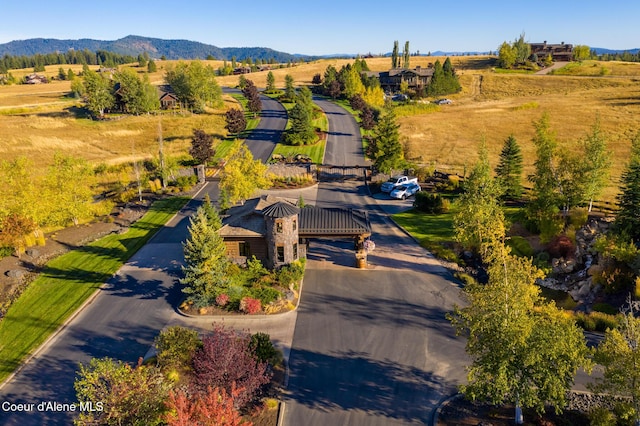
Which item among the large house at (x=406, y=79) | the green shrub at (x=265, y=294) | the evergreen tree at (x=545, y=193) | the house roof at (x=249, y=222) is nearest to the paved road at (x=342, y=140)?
the large house at (x=406, y=79)

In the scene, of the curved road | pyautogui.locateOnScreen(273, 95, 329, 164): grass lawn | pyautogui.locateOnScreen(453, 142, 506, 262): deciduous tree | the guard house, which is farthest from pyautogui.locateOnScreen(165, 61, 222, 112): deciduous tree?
pyautogui.locateOnScreen(453, 142, 506, 262): deciduous tree

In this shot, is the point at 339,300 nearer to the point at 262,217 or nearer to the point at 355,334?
the point at 355,334

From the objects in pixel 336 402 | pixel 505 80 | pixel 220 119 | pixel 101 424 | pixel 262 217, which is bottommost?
pixel 336 402

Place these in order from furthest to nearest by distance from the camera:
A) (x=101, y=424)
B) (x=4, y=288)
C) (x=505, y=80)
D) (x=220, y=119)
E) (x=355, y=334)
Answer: (x=505, y=80), (x=220, y=119), (x=4, y=288), (x=355, y=334), (x=101, y=424)

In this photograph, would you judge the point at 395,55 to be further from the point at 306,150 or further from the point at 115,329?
the point at 115,329

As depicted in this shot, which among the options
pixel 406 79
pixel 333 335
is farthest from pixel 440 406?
pixel 406 79

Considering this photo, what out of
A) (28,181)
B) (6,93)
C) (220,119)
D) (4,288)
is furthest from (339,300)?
(6,93)

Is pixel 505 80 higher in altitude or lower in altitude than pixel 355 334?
higher
